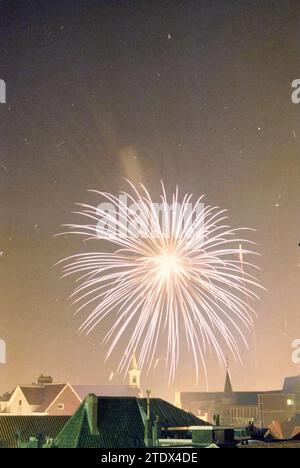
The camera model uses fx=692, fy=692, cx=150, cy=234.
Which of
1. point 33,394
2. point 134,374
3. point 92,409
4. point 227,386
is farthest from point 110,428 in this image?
point 227,386

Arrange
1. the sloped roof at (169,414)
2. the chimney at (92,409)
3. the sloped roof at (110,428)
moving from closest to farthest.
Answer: the sloped roof at (110,428) → the chimney at (92,409) → the sloped roof at (169,414)

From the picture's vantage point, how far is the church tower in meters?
14.7

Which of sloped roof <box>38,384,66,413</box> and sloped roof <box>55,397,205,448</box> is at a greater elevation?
sloped roof <box>38,384,66,413</box>

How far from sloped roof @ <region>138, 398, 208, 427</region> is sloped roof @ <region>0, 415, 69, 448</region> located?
1844mm

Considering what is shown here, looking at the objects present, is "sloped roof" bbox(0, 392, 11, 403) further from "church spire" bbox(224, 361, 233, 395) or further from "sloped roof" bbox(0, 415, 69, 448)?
"church spire" bbox(224, 361, 233, 395)

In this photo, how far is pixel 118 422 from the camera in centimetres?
1434

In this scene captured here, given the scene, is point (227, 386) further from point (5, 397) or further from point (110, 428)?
point (5, 397)

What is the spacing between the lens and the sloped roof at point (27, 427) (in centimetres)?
1426

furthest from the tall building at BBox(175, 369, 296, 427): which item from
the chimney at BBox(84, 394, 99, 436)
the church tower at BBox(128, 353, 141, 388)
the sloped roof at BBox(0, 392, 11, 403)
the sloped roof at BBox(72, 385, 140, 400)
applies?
the sloped roof at BBox(0, 392, 11, 403)

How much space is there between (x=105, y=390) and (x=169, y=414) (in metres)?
1.47

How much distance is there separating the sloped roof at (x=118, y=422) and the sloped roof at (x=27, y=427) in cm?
40

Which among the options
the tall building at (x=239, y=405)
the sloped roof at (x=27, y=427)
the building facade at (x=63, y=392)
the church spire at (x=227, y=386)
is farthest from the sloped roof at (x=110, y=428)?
the church spire at (x=227, y=386)

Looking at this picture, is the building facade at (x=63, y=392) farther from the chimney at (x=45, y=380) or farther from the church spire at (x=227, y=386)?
the church spire at (x=227, y=386)
